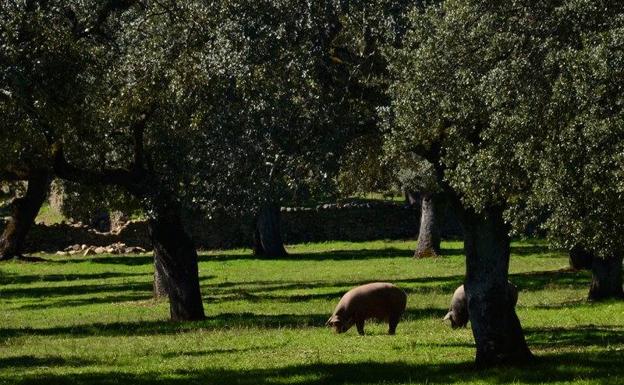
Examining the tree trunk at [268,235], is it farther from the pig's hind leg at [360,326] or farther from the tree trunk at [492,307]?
the tree trunk at [492,307]

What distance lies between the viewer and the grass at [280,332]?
834 inches

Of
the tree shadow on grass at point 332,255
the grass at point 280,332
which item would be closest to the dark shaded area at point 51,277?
the grass at point 280,332

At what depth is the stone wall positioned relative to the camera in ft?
234

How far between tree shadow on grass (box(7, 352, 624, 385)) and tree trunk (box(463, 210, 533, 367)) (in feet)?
1.24

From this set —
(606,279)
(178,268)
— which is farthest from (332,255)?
(178,268)

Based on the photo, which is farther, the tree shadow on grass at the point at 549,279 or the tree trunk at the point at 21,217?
the tree trunk at the point at 21,217

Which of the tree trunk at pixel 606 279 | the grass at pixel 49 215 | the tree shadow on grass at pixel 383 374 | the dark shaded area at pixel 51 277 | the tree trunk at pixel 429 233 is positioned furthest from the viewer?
the grass at pixel 49 215

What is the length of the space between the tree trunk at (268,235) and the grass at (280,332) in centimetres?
636

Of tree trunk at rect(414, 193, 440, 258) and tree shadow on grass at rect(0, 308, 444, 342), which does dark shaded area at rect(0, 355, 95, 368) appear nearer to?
tree shadow on grass at rect(0, 308, 444, 342)

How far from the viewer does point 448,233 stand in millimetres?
77312

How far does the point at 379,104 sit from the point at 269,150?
264cm

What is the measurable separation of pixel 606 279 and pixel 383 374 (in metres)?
15.4

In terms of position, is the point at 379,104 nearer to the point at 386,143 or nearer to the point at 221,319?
the point at 386,143

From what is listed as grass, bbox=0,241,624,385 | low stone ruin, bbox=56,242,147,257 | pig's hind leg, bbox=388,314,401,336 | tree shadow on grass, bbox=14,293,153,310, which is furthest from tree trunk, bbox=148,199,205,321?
low stone ruin, bbox=56,242,147,257
